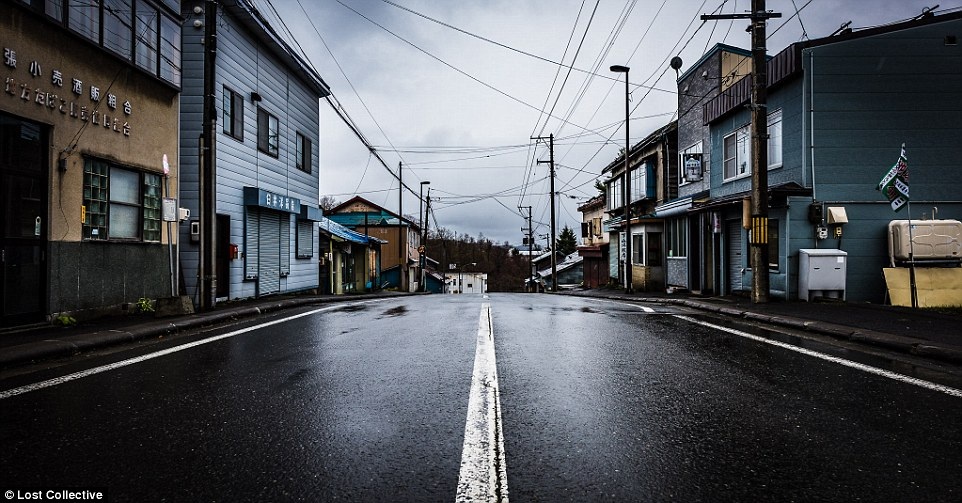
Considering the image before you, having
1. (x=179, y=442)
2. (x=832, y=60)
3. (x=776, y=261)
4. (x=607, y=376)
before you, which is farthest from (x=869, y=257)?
(x=179, y=442)

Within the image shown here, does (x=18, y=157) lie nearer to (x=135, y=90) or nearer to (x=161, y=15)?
(x=135, y=90)

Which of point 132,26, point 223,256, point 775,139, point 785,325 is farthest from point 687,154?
point 132,26

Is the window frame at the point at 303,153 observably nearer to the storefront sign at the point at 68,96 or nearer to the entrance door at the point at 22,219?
the storefront sign at the point at 68,96

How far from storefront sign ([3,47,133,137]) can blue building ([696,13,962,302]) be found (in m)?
14.3

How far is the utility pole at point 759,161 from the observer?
12.7 m

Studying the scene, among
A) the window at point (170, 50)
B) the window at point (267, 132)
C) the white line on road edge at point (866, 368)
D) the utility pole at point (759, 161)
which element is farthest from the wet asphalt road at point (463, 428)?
the window at point (267, 132)

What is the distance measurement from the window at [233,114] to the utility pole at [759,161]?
1294 centimetres

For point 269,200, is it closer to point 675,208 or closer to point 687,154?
point 675,208

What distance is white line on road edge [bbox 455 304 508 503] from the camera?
9.01ft

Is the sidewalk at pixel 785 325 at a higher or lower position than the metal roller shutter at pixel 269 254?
lower

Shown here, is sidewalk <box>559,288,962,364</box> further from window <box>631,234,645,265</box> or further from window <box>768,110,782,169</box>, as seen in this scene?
window <box>631,234,645,265</box>

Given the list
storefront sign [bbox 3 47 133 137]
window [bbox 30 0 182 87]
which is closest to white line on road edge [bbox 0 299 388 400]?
storefront sign [bbox 3 47 133 137]

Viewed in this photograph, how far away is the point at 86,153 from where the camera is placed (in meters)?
9.61

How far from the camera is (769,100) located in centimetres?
1609
